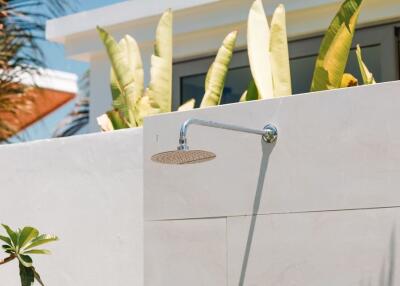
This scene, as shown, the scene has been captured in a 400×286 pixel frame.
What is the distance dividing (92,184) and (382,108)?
89.8 inches

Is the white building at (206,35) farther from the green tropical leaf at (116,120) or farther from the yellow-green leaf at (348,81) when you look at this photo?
the green tropical leaf at (116,120)

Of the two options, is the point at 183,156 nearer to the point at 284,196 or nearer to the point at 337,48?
the point at 284,196

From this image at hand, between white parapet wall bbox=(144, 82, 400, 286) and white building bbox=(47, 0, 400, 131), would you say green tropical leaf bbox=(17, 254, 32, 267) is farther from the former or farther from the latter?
white building bbox=(47, 0, 400, 131)

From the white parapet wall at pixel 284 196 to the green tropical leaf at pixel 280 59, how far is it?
59cm

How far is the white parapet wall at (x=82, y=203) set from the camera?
5.66 m

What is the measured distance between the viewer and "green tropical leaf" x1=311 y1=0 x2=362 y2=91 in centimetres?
529

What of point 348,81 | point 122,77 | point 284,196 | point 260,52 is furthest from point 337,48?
point 122,77

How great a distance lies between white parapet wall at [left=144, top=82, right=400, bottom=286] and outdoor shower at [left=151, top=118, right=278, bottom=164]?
6 cm

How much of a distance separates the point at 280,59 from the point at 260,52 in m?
0.18

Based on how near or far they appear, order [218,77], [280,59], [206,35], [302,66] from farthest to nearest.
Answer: [206,35] → [302,66] → [218,77] → [280,59]

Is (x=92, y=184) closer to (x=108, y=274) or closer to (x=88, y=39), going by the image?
(x=108, y=274)

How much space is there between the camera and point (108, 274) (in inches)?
225

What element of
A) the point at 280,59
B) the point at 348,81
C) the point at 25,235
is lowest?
the point at 25,235

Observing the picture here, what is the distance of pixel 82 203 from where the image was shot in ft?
19.5
